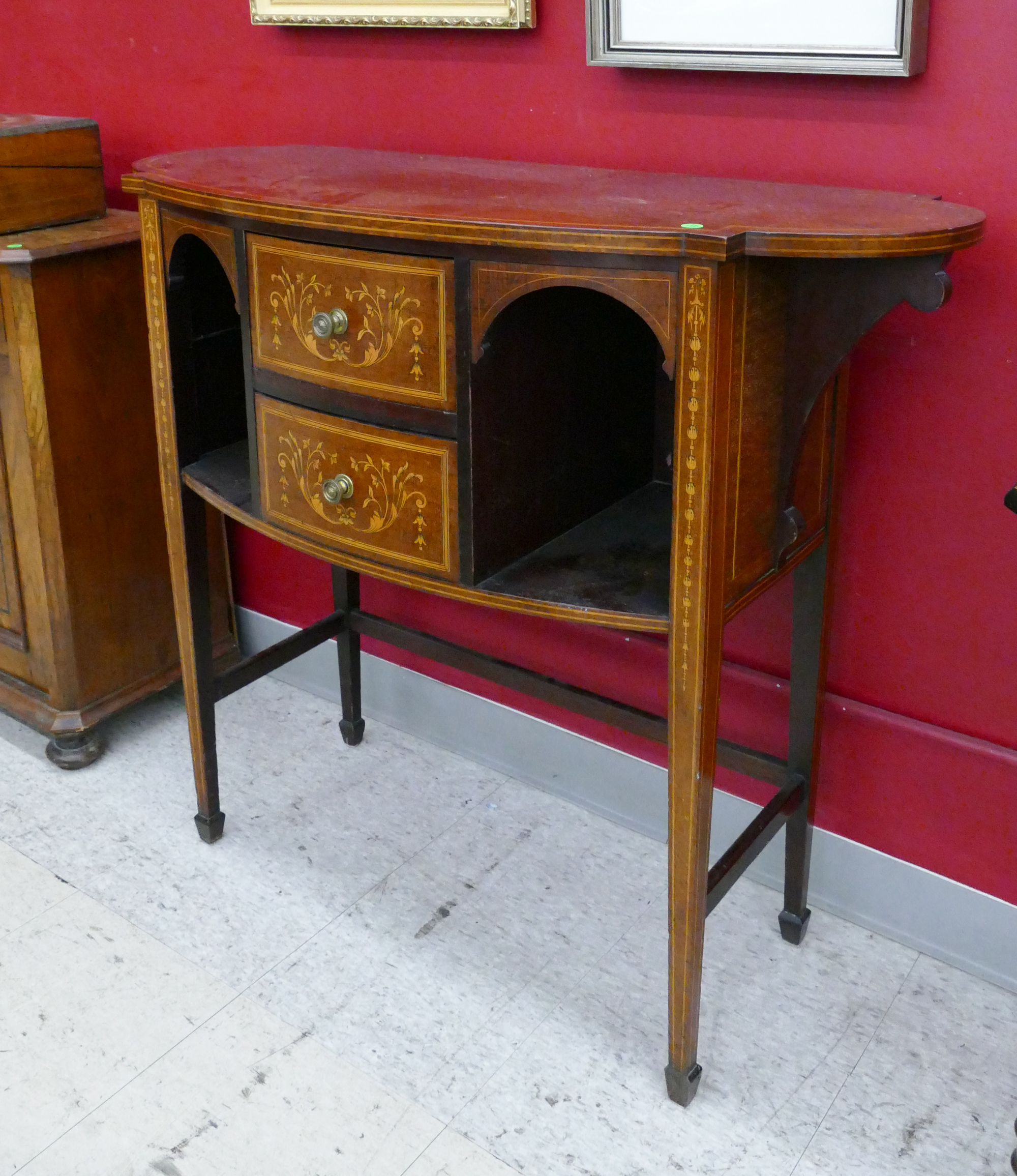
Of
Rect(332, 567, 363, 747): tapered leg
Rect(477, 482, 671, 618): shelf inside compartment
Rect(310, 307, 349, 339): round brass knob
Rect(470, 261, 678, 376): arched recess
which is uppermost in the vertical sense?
Rect(470, 261, 678, 376): arched recess

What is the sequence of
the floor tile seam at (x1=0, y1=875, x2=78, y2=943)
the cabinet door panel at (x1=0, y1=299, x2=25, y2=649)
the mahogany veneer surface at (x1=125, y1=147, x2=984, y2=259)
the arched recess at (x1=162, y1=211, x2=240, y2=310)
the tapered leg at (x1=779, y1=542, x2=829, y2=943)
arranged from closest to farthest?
the mahogany veneer surface at (x1=125, y1=147, x2=984, y2=259)
the arched recess at (x1=162, y1=211, x2=240, y2=310)
the tapered leg at (x1=779, y1=542, x2=829, y2=943)
the floor tile seam at (x1=0, y1=875, x2=78, y2=943)
the cabinet door panel at (x1=0, y1=299, x2=25, y2=649)

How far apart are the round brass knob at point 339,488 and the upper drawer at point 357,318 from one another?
0.13m

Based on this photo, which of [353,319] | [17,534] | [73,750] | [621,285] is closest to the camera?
[621,285]

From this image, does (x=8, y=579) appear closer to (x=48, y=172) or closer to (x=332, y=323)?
(x=48, y=172)

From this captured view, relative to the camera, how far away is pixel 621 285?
1.48 metres

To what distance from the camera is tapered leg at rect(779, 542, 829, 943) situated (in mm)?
2006

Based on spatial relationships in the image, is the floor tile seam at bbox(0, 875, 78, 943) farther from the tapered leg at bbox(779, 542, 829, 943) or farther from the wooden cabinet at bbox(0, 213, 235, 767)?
the tapered leg at bbox(779, 542, 829, 943)

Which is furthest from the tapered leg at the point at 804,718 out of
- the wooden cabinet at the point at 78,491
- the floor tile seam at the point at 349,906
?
the wooden cabinet at the point at 78,491

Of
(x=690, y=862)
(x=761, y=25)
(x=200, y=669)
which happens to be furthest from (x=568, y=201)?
(x=200, y=669)

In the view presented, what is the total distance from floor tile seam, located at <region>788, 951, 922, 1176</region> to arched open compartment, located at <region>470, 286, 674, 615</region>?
827 millimetres

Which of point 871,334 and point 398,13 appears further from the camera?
point 398,13

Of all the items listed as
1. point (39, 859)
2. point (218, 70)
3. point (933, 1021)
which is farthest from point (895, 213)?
point (39, 859)

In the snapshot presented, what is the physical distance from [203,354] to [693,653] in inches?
43.5

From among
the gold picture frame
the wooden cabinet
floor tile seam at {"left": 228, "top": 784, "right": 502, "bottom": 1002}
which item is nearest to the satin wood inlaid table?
the gold picture frame
